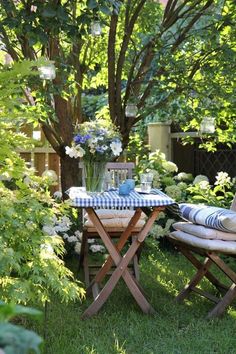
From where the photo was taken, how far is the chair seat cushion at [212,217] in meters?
3.19

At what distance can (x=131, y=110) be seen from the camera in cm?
495

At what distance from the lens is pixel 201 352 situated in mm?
2668

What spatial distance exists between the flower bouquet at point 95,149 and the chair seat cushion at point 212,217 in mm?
683

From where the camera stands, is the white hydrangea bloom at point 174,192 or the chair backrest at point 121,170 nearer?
the chair backrest at point 121,170

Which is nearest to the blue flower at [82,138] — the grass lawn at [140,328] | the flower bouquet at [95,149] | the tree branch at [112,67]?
the flower bouquet at [95,149]

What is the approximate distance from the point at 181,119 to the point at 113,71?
95 centimetres

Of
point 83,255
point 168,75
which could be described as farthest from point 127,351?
point 168,75

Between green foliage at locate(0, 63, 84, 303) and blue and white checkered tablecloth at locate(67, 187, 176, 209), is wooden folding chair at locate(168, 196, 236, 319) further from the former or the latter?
green foliage at locate(0, 63, 84, 303)

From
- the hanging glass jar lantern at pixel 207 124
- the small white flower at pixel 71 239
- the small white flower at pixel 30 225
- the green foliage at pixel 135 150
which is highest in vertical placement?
the hanging glass jar lantern at pixel 207 124

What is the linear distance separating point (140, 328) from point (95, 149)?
1280 mm

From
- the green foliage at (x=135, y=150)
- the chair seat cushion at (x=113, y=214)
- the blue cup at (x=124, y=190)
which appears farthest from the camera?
the green foliage at (x=135, y=150)

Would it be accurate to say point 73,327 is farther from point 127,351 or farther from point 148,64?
point 148,64

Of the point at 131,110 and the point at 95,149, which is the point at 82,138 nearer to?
the point at 95,149

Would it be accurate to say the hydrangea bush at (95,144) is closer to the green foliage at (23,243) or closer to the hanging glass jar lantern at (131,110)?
the green foliage at (23,243)
